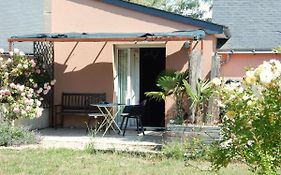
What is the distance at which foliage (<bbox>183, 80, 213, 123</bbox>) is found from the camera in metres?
10.3

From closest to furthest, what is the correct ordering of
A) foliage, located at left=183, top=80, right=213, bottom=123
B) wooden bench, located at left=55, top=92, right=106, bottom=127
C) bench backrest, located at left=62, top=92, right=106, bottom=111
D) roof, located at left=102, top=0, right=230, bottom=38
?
1. foliage, located at left=183, top=80, right=213, bottom=123
2. roof, located at left=102, top=0, right=230, bottom=38
3. wooden bench, located at left=55, top=92, right=106, bottom=127
4. bench backrest, located at left=62, top=92, right=106, bottom=111

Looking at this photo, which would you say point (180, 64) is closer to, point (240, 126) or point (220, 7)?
point (220, 7)

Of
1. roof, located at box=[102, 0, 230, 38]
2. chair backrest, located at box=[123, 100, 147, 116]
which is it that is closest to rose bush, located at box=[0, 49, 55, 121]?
chair backrest, located at box=[123, 100, 147, 116]

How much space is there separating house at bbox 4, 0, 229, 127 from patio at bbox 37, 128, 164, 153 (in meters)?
1.52

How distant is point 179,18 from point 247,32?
290 centimetres

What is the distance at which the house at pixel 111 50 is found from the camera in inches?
529

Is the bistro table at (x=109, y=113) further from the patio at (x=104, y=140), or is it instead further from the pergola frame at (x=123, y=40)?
the pergola frame at (x=123, y=40)

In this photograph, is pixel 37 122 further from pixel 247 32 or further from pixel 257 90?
pixel 257 90

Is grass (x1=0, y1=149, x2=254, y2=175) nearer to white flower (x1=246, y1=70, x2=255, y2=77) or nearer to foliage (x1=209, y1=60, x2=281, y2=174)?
foliage (x1=209, y1=60, x2=281, y2=174)

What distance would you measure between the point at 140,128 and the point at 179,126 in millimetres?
3875

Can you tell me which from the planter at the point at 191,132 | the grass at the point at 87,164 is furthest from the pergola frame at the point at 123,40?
the grass at the point at 87,164

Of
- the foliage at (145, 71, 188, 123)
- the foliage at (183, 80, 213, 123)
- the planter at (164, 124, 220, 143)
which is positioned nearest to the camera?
the planter at (164, 124, 220, 143)

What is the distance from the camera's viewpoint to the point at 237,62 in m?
13.8

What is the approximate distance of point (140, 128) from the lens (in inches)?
543
